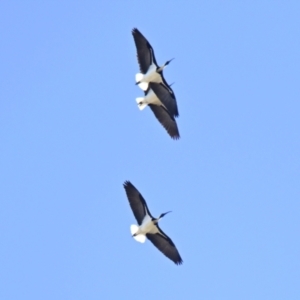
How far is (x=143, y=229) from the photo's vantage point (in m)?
49.2

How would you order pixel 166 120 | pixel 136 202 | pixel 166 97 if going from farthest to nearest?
pixel 166 120 → pixel 166 97 → pixel 136 202

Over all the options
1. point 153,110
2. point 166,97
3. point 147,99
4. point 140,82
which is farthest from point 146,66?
point 153,110

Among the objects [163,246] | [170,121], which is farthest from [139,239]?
[170,121]

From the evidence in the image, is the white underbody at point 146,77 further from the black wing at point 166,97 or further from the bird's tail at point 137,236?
the bird's tail at point 137,236

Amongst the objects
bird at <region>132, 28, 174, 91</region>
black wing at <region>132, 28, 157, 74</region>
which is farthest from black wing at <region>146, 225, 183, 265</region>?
A: black wing at <region>132, 28, 157, 74</region>

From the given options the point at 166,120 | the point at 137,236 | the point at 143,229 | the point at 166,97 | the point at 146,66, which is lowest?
the point at 137,236

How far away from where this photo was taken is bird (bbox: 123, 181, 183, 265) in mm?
48656

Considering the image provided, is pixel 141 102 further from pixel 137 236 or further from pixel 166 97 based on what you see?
pixel 137 236

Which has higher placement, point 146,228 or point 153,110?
point 153,110

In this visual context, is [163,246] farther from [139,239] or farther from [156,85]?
[156,85]

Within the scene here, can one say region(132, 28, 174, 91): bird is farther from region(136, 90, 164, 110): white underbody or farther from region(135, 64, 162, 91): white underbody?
region(136, 90, 164, 110): white underbody

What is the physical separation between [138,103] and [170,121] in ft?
4.88

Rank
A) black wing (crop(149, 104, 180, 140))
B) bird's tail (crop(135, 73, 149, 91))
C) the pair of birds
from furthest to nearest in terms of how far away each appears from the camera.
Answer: black wing (crop(149, 104, 180, 140)), bird's tail (crop(135, 73, 149, 91)), the pair of birds

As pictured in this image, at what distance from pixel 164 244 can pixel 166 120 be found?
489 centimetres
